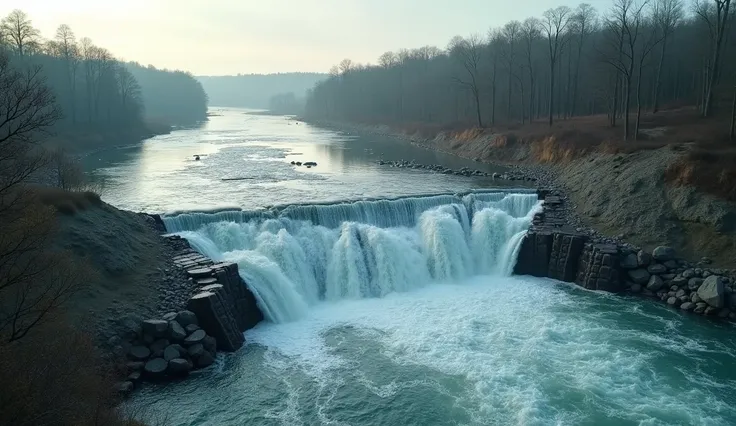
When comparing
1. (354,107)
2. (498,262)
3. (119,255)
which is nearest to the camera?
(119,255)

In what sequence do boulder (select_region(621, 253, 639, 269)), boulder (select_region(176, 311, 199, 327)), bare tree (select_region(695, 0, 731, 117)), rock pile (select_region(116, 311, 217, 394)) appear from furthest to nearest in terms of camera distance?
bare tree (select_region(695, 0, 731, 117)) < boulder (select_region(621, 253, 639, 269)) < boulder (select_region(176, 311, 199, 327)) < rock pile (select_region(116, 311, 217, 394))

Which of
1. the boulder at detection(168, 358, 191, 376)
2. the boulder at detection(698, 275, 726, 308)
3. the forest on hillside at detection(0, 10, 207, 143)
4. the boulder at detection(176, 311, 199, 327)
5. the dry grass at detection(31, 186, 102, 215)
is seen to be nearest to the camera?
the boulder at detection(168, 358, 191, 376)

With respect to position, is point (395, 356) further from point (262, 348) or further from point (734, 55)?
point (734, 55)

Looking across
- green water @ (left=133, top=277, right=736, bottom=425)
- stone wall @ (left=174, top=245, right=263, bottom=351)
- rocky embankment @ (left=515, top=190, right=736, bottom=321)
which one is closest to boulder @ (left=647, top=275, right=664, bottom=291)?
rocky embankment @ (left=515, top=190, right=736, bottom=321)

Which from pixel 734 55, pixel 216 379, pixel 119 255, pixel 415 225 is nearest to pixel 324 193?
pixel 415 225

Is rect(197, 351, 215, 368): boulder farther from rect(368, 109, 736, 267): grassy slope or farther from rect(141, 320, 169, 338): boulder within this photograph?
rect(368, 109, 736, 267): grassy slope

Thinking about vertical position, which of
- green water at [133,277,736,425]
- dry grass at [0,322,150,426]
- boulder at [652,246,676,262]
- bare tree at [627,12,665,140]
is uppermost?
bare tree at [627,12,665,140]
